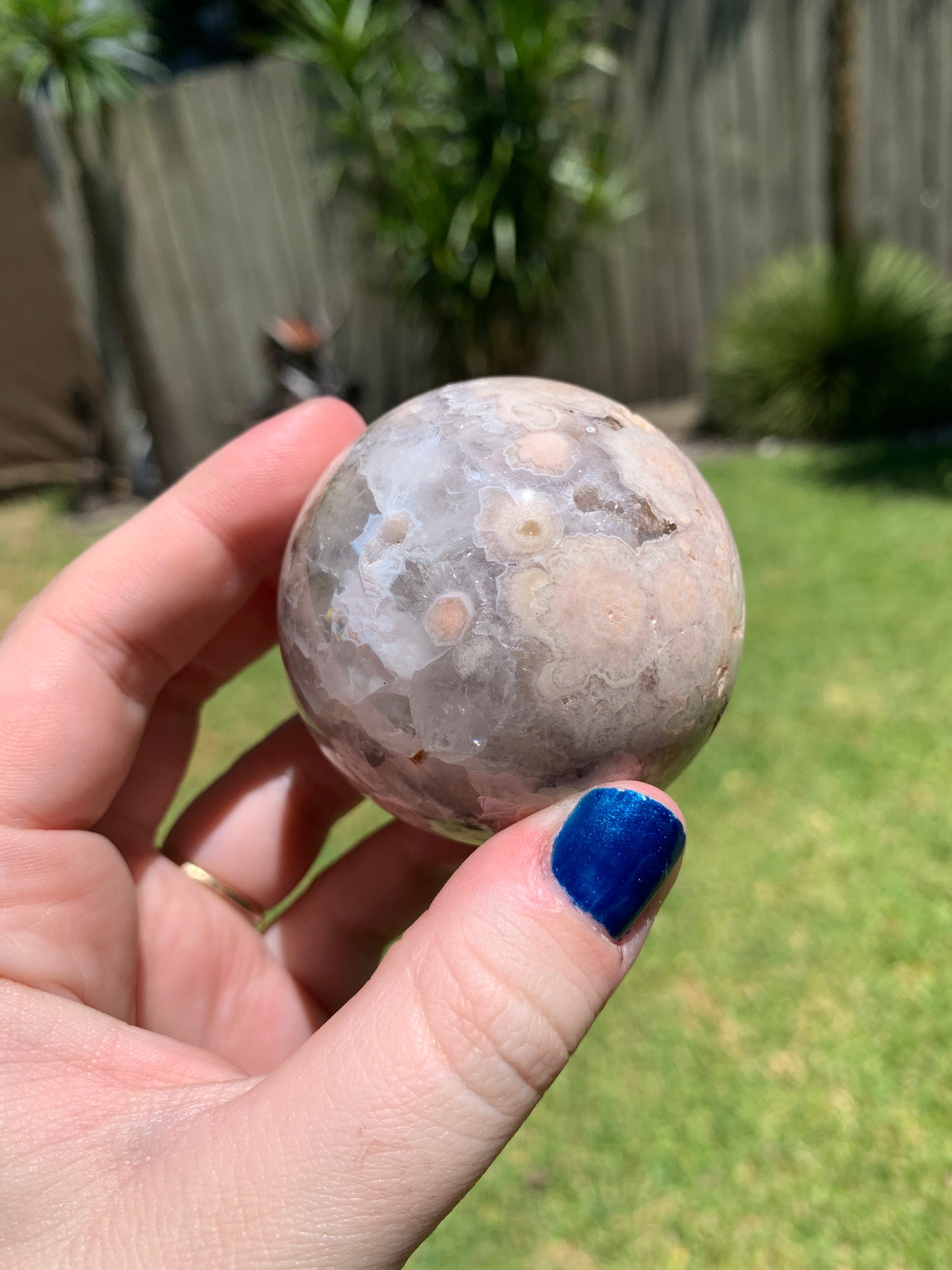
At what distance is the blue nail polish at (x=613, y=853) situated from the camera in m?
1.13

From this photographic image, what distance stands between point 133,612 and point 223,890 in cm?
57

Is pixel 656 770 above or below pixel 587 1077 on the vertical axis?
above

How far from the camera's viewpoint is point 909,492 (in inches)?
191

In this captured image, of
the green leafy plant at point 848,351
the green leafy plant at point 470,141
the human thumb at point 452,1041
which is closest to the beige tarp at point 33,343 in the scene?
the green leafy plant at point 470,141

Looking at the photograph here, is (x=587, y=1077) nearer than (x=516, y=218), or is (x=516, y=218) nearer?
(x=587, y=1077)

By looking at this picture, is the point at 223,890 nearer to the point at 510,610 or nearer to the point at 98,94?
the point at 510,610

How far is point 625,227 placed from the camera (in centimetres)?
596

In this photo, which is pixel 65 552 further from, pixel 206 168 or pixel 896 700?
pixel 896 700

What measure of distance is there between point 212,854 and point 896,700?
2.50 m

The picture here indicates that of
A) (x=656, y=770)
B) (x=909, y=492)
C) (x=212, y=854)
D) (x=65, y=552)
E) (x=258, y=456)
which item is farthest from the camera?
→ (x=65, y=552)

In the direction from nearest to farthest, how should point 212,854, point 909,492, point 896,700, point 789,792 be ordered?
point 212,854, point 789,792, point 896,700, point 909,492

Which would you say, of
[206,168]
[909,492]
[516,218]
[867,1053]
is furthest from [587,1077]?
[206,168]

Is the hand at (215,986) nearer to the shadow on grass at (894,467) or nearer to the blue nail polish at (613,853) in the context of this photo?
the blue nail polish at (613,853)

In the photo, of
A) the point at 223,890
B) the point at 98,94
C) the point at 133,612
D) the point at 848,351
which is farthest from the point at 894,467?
the point at 98,94
